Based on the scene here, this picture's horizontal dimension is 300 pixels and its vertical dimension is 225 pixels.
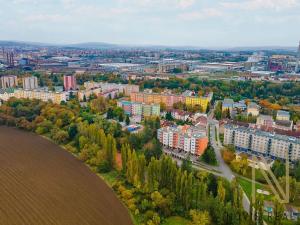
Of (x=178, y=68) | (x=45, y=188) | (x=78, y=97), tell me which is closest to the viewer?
(x=45, y=188)

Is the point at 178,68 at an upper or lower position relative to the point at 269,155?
upper

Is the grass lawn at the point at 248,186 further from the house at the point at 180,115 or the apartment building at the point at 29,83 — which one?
the apartment building at the point at 29,83

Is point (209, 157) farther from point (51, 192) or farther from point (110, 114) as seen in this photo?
point (110, 114)

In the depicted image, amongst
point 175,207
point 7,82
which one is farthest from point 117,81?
point 175,207

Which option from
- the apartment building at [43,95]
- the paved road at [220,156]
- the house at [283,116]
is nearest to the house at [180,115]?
the paved road at [220,156]

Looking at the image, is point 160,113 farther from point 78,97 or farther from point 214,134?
point 78,97

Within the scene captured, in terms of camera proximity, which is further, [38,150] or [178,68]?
[178,68]

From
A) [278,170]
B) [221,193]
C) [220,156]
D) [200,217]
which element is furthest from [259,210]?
[220,156]
